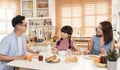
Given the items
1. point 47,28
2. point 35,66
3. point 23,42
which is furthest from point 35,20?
point 35,66

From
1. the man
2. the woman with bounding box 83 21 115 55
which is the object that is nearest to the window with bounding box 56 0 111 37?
the woman with bounding box 83 21 115 55

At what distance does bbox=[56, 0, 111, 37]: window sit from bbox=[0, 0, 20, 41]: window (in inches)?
55.9

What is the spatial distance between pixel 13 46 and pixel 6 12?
377 centimetres

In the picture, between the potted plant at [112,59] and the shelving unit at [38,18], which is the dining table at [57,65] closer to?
the potted plant at [112,59]

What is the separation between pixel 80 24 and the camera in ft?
18.4

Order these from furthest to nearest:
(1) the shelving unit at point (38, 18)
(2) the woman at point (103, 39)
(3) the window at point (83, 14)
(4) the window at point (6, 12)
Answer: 1. (4) the window at point (6, 12)
2. (1) the shelving unit at point (38, 18)
3. (3) the window at point (83, 14)
4. (2) the woman at point (103, 39)

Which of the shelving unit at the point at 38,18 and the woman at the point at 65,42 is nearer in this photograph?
the woman at the point at 65,42

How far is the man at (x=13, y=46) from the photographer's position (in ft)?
7.87

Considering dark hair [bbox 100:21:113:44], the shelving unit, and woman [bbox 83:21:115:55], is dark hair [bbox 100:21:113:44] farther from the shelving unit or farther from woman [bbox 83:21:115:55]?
the shelving unit

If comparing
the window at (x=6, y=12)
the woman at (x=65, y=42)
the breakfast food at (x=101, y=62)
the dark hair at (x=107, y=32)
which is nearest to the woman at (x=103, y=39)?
the dark hair at (x=107, y=32)

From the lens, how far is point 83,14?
557cm

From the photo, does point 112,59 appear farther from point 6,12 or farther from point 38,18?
point 6,12

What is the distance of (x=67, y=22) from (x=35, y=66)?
12.7 feet

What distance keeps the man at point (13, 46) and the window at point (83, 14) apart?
10.3ft
